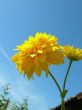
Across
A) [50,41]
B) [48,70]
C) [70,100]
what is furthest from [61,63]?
[70,100]

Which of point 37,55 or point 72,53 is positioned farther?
point 72,53

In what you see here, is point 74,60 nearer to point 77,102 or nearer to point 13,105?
point 77,102

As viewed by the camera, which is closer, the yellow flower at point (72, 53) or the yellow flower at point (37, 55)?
the yellow flower at point (37, 55)

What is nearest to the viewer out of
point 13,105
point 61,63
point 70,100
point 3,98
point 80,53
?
point 61,63

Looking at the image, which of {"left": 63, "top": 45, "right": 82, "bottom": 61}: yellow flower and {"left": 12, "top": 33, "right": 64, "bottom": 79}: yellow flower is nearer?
{"left": 12, "top": 33, "right": 64, "bottom": 79}: yellow flower

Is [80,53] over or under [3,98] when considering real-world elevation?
under
